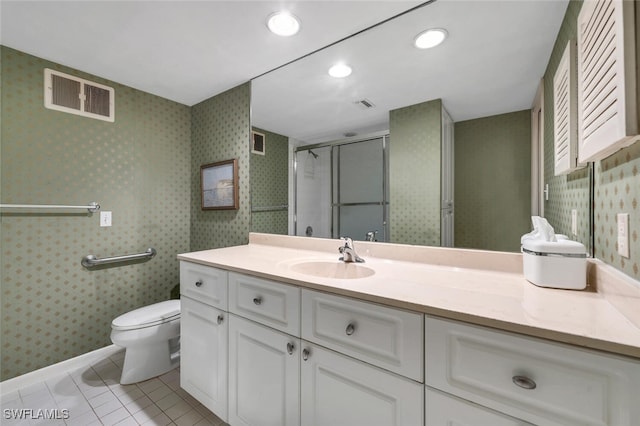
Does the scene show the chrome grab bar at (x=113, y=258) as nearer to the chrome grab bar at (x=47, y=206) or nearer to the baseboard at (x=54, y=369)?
the chrome grab bar at (x=47, y=206)

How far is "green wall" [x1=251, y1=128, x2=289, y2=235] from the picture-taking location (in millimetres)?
1917

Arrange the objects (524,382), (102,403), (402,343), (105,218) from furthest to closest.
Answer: (105,218)
(102,403)
(402,343)
(524,382)

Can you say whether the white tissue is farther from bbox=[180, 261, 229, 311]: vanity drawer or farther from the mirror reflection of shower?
bbox=[180, 261, 229, 311]: vanity drawer

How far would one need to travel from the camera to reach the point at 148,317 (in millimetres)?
1730

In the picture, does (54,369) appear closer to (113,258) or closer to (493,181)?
(113,258)

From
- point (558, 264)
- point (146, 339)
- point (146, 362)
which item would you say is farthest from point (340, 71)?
point (146, 362)

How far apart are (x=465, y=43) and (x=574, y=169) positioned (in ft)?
2.47

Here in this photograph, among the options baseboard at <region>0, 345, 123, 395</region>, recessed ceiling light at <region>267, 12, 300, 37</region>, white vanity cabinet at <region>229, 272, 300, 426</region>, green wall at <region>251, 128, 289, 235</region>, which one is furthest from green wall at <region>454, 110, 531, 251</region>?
baseboard at <region>0, 345, 123, 395</region>

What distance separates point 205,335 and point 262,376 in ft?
1.45

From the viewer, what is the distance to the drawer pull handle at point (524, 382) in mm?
604

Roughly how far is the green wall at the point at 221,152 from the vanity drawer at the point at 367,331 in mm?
1257

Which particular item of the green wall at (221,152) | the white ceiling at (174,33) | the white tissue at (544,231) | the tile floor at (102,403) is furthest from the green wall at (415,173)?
the tile floor at (102,403)

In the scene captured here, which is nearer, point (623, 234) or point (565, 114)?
point (623, 234)

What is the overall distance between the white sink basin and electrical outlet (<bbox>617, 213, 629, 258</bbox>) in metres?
0.85
